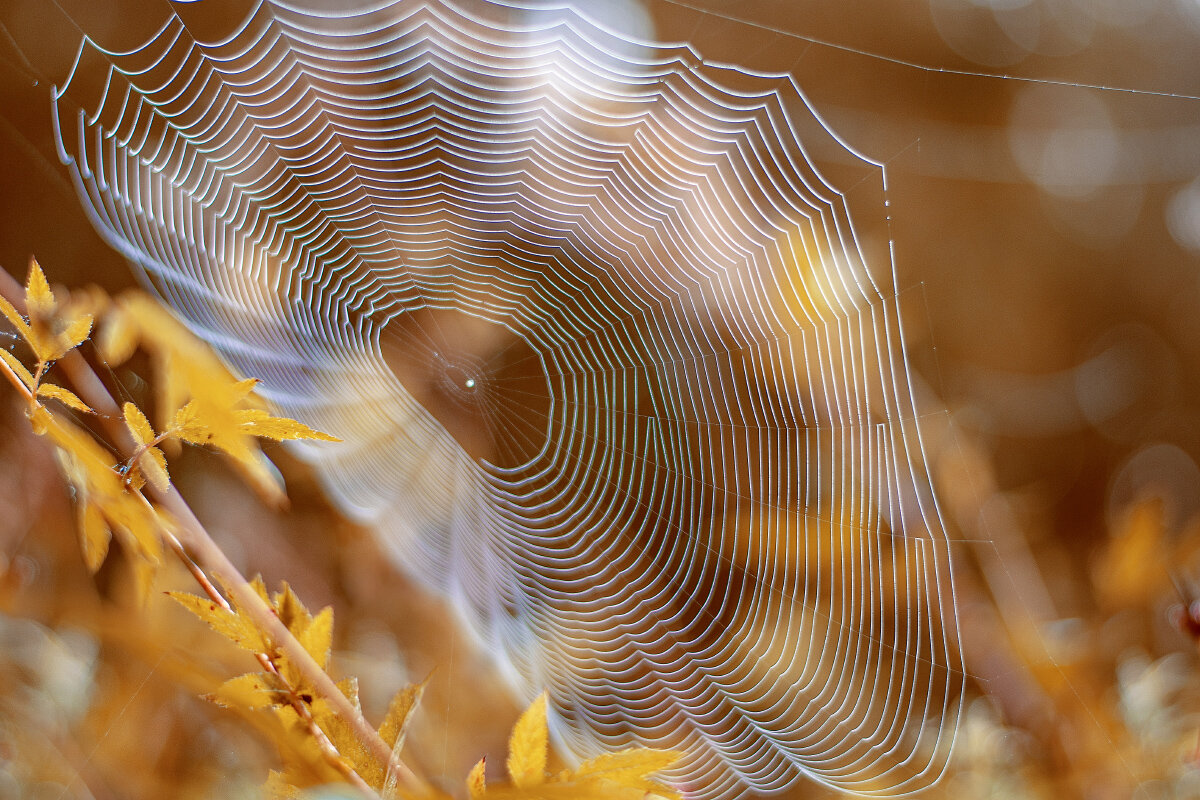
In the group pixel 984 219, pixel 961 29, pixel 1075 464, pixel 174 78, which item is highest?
pixel 961 29

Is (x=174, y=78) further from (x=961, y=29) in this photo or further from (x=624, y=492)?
(x=961, y=29)

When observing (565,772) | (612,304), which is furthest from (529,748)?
(612,304)

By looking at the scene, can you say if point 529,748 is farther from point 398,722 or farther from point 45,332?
point 45,332

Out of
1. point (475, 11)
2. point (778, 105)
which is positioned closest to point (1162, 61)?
point (778, 105)

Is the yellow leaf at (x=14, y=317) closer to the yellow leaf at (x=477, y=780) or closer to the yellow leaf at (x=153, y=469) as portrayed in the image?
the yellow leaf at (x=153, y=469)

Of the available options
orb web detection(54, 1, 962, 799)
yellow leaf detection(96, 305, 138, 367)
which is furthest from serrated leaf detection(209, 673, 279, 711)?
orb web detection(54, 1, 962, 799)

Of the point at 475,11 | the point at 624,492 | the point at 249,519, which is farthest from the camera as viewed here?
the point at 624,492
